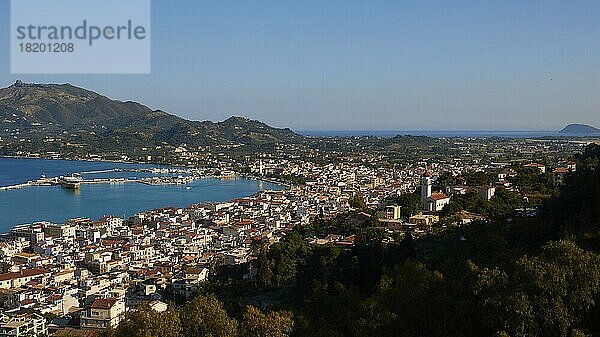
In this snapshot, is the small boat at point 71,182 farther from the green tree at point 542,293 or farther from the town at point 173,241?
the green tree at point 542,293

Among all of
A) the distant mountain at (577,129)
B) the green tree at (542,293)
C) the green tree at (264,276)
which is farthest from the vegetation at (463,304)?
the distant mountain at (577,129)

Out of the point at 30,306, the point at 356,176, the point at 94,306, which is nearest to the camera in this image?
the point at 94,306

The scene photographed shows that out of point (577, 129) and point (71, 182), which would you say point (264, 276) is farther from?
point (577, 129)

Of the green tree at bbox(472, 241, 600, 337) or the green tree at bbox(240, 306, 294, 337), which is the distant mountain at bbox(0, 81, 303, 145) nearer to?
the green tree at bbox(240, 306, 294, 337)

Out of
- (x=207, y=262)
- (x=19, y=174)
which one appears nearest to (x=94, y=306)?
(x=207, y=262)

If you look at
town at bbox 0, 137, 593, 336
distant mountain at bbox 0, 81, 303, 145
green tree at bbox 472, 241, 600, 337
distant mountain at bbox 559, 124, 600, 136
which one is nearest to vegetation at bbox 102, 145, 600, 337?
green tree at bbox 472, 241, 600, 337

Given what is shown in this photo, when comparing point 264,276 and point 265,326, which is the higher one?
point 265,326

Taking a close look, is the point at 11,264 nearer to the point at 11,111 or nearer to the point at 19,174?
the point at 19,174

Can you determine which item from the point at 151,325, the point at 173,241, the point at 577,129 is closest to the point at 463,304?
the point at 151,325

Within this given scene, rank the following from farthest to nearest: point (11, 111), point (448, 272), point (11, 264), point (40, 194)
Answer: point (11, 111)
point (40, 194)
point (11, 264)
point (448, 272)
